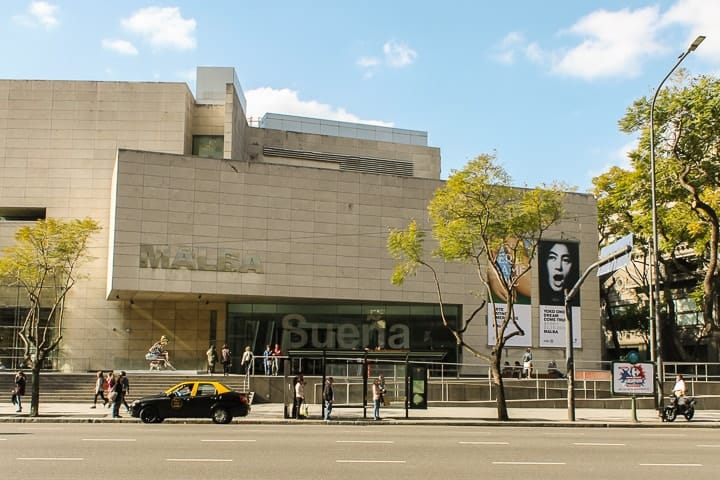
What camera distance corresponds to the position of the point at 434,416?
29.8 meters

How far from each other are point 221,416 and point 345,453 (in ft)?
34.4

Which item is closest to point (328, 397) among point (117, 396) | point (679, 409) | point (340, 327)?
point (117, 396)

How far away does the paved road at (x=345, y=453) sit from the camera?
534 inches

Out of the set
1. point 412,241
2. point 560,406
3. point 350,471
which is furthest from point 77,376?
point 350,471

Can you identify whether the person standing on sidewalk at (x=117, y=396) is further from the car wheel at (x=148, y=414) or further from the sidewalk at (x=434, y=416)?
the car wheel at (x=148, y=414)

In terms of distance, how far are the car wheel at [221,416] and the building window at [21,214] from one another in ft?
93.4

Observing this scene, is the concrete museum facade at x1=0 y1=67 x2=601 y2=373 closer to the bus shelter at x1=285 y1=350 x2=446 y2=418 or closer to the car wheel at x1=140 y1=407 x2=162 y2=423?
the bus shelter at x1=285 y1=350 x2=446 y2=418

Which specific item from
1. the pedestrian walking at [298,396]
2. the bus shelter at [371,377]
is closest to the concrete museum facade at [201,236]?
the bus shelter at [371,377]

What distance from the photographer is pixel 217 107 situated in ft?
173

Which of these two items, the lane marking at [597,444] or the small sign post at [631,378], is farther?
the small sign post at [631,378]

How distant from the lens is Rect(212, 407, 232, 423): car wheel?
2584 centimetres

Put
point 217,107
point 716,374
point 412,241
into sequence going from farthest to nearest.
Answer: point 217,107
point 716,374
point 412,241

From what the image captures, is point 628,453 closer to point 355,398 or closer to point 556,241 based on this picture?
point 355,398

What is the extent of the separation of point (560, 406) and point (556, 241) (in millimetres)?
16834
